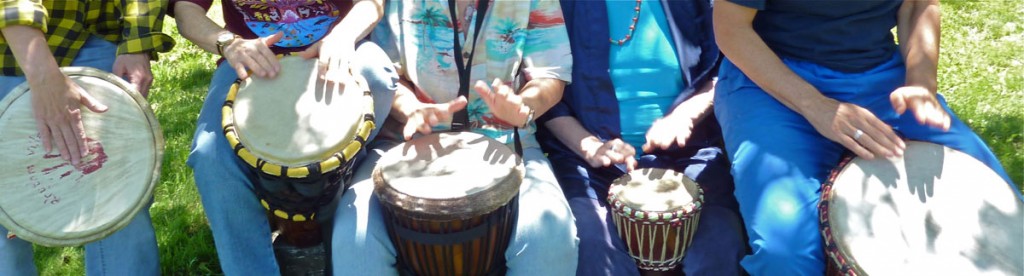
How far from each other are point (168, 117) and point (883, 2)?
3643 millimetres

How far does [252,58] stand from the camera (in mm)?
2713

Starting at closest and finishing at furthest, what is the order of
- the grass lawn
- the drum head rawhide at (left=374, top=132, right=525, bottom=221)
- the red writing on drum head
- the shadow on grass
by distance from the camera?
1. the drum head rawhide at (left=374, top=132, right=525, bottom=221)
2. the red writing on drum head
3. the grass lawn
4. the shadow on grass

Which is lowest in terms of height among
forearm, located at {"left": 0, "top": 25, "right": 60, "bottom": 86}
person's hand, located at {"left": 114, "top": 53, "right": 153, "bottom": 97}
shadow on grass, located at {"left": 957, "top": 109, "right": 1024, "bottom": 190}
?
shadow on grass, located at {"left": 957, "top": 109, "right": 1024, "bottom": 190}

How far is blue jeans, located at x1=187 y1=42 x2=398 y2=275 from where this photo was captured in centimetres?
267

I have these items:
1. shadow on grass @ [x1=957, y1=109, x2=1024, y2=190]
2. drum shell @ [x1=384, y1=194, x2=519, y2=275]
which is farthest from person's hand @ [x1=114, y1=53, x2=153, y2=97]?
shadow on grass @ [x1=957, y1=109, x2=1024, y2=190]

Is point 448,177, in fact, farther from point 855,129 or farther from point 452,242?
point 855,129

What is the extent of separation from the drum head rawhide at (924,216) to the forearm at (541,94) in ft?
3.11

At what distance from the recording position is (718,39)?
2828 mm

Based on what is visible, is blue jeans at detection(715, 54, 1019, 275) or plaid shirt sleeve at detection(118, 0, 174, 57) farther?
plaid shirt sleeve at detection(118, 0, 174, 57)

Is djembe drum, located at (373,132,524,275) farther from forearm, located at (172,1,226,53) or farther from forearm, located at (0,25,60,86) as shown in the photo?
forearm, located at (0,25,60,86)

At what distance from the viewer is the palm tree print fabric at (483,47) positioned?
9.45ft

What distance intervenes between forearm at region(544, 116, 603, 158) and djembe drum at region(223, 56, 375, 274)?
0.76m

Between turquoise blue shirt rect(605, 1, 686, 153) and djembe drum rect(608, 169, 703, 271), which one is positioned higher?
turquoise blue shirt rect(605, 1, 686, 153)

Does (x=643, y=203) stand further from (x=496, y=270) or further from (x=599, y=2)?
(x=599, y=2)
